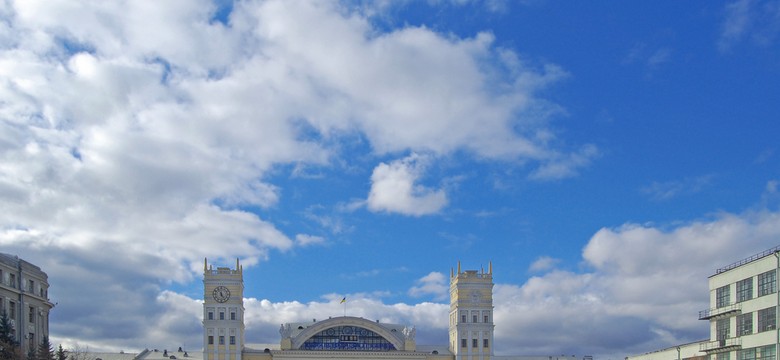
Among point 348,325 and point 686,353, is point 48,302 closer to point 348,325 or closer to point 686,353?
point 348,325

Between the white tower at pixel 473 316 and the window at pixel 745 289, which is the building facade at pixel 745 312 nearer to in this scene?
the window at pixel 745 289

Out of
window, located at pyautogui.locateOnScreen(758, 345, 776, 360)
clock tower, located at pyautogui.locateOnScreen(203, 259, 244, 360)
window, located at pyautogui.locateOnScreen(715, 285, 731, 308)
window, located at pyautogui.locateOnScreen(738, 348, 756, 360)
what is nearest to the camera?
window, located at pyautogui.locateOnScreen(758, 345, 776, 360)

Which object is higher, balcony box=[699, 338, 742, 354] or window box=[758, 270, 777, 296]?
window box=[758, 270, 777, 296]

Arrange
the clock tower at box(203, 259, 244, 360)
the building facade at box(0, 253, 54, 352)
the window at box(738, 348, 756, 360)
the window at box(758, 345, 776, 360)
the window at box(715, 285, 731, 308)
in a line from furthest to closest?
the clock tower at box(203, 259, 244, 360) < the building facade at box(0, 253, 54, 352) < the window at box(715, 285, 731, 308) < the window at box(738, 348, 756, 360) < the window at box(758, 345, 776, 360)

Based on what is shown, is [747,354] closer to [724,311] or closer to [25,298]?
[724,311]

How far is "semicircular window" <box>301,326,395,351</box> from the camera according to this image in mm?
151000

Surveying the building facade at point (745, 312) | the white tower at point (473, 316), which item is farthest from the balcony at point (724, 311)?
the white tower at point (473, 316)

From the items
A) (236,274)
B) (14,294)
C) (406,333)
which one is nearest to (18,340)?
(14,294)

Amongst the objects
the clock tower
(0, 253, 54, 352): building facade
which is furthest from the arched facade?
(0, 253, 54, 352): building facade

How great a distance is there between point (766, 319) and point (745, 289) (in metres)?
5.27

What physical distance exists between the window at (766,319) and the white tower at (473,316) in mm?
79014

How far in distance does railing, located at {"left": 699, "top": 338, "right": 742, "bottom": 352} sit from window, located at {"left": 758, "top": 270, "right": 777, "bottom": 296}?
21.6 feet

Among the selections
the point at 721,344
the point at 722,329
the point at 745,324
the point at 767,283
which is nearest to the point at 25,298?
the point at 721,344

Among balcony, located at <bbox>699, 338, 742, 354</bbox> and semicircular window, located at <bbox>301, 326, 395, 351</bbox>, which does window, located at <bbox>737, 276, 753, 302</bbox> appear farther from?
semicircular window, located at <bbox>301, 326, 395, 351</bbox>
